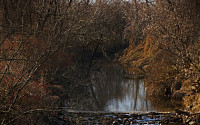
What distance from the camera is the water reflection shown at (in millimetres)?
12312

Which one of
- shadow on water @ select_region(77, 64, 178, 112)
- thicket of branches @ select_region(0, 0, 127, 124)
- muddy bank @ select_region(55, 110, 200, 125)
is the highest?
thicket of branches @ select_region(0, 0, 127, 124)

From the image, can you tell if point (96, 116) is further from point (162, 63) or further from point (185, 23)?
point (185, 23)

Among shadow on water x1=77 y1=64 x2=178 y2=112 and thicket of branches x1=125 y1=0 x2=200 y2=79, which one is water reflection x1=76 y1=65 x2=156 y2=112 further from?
thicket of branches x1=125 y1=0 x2=200 y2=79

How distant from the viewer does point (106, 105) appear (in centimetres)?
1280

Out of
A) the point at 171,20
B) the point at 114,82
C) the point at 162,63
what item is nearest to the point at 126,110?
the point at 162,63

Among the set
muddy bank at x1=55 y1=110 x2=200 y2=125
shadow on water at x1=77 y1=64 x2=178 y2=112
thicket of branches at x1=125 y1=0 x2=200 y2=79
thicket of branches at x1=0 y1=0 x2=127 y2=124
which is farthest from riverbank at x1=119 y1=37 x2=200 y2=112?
thicket of branches at x1=0 y1=0 x2=127 y2=124

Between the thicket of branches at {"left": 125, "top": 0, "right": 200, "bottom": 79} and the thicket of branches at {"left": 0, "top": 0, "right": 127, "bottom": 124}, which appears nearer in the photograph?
the thicket of branches at {"left": 0, "top": 0, "right": 127, "bottom": 124}

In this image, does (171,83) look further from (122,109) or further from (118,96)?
(122,109)

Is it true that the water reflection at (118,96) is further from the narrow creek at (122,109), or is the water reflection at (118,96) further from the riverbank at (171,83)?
the riverbank at (171,83)

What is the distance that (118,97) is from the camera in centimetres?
1432

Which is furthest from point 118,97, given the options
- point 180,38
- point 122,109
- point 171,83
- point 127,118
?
point 180,38

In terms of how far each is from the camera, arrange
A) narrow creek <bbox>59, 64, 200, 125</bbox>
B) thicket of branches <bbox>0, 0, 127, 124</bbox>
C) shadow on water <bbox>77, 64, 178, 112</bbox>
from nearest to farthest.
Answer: thicket of branches <bbox>0, 0, 127, 124</bbox>, narrow creek <bbox>59, 64, 200, 125</bbox>, shadow on water <bbox>77, 64, 178, 112</bbox>

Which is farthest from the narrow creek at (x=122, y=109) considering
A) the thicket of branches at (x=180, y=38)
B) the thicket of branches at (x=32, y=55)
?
the thicket of branches at (x=180, y=38)

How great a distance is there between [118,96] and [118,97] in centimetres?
21
